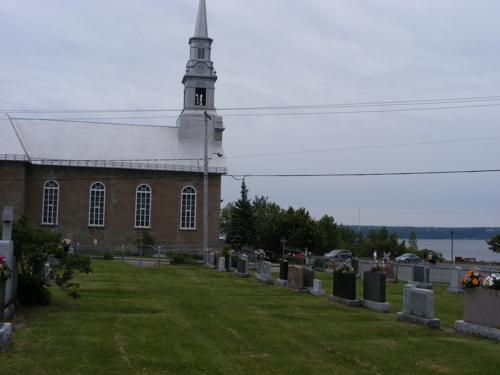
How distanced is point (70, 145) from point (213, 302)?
115 feet

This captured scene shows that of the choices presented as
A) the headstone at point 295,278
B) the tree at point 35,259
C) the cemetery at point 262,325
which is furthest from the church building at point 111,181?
the tree at point 35,259

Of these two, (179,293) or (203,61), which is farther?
(203,61)

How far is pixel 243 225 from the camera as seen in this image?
51469 millimetres

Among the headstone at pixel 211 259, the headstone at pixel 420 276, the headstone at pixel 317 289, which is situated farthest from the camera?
the headstone at pixel 211 259

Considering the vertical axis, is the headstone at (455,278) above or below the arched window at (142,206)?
below

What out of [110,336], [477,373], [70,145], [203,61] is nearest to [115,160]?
[70,145]

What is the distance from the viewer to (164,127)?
171 feet

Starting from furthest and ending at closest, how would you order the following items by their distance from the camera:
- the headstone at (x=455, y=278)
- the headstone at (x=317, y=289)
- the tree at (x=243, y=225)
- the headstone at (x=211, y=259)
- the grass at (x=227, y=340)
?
the tree at (x=243, y=225)
the headstone at (x=211, y=259)
the headstone at (x=455, y=278)
the headstone at (x=317, y=289)
the grass at (x=227, y=340)

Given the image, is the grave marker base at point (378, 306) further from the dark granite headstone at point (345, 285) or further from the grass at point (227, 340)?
the dark granite headstone at point (345, 285)

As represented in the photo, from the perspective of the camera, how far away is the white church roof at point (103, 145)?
46.5m

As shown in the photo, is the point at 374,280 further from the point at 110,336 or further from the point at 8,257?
the point at 8,257

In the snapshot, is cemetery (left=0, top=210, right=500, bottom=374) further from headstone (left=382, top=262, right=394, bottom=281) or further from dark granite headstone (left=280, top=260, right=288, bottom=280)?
headstone (left=382, top=262, right=394, bottom=281)

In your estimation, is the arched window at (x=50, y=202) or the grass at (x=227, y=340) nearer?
the grass at (x=227, y=340)

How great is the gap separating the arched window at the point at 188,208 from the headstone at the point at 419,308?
35926 millimetres
